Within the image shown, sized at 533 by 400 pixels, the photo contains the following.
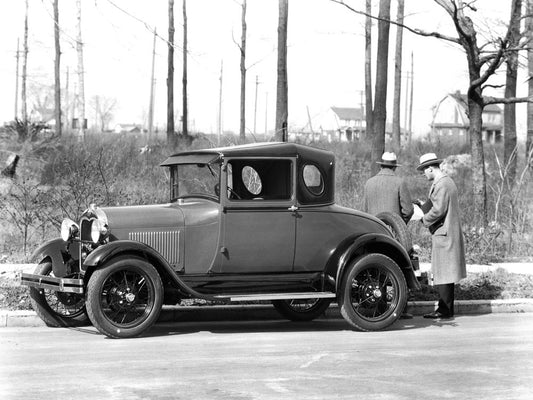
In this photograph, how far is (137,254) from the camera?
10.0 m

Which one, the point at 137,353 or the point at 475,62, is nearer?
the point at 137,353

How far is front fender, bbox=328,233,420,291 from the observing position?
418 inches

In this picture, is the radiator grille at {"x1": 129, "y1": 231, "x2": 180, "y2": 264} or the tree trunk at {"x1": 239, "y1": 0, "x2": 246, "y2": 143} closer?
the radiator grille at {"x1": 129, "y1": 231, "x2": 180, "y2": 264}

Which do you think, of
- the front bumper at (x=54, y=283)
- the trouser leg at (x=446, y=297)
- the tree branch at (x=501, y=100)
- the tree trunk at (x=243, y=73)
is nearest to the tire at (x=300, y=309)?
the trouser leg at (x=446, y=297)

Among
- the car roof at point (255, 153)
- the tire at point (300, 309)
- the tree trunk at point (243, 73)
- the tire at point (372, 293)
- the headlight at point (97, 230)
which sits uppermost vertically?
the tree trunk at point (243, 73)

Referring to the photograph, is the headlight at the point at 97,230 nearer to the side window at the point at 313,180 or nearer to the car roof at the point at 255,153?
the car roof at the point at 255,153

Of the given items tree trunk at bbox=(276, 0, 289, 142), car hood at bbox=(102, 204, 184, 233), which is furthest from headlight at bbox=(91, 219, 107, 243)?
tree trunk at bbox=(276, 0, 289, 142)

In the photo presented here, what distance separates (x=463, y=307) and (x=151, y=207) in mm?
4487

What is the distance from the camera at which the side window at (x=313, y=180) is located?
35.4 ft

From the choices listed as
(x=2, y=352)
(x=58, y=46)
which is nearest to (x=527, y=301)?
(x=2, y=352)

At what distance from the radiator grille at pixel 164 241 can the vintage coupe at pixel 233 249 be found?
0.01 m

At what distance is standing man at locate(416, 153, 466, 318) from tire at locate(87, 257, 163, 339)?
365 centimetres

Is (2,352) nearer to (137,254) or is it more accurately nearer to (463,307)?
(137,254)

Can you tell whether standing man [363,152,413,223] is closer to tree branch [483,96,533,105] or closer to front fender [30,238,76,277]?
front fender [30,238,76,277]
